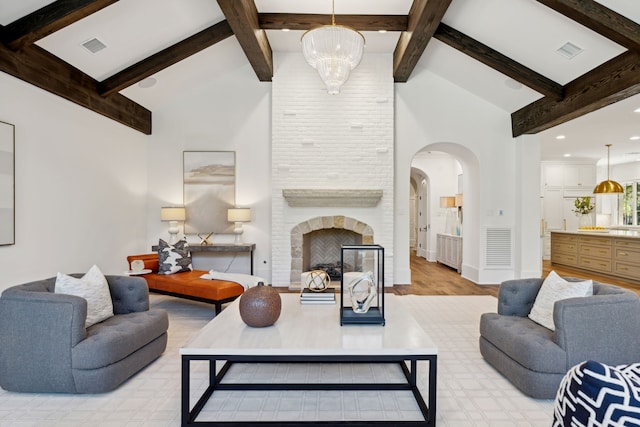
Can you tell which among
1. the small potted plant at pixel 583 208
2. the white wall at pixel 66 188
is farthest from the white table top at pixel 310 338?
the small potted plant at pixel 583 208

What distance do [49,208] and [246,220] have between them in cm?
256

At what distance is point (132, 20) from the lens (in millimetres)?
3945

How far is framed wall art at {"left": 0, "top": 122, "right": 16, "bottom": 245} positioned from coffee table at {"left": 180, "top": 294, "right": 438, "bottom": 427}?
2.50 meters

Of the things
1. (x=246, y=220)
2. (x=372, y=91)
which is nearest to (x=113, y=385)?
(x=246, y=220)

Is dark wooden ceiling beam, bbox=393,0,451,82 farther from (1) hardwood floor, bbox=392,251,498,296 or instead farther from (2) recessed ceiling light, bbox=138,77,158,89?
(2) recessed ceiling light, bbox=138,77,158,89

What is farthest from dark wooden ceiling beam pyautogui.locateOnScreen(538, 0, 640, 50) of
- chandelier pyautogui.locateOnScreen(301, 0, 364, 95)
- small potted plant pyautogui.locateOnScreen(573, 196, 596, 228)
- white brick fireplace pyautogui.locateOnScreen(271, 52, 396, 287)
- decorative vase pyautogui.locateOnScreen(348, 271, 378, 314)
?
small potted plant pyautogui.locateOnScreen(573, 196, 596, 228)

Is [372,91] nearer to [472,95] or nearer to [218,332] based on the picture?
[472,95]

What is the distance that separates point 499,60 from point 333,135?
8.31 feet

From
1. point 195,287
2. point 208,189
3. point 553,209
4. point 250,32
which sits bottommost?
point 195,287

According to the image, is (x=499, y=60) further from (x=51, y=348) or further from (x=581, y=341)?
(x=51, y=348)

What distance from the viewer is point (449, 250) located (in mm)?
7785

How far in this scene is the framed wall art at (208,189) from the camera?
601 cm

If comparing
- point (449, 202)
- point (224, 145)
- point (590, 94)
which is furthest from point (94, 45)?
point (449, 202)

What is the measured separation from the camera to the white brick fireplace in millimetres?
5781
